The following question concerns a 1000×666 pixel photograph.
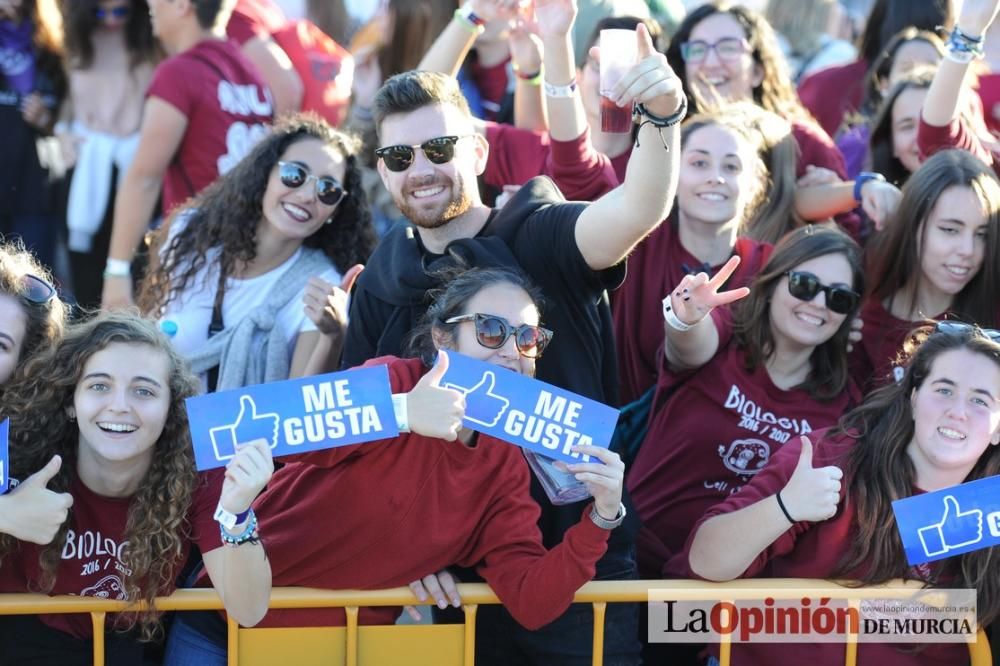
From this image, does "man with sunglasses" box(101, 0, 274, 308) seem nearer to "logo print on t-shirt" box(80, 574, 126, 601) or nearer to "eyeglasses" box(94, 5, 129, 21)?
"eyeglasses" box(94, 5, 129, 21)

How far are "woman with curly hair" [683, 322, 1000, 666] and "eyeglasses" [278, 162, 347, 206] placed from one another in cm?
186

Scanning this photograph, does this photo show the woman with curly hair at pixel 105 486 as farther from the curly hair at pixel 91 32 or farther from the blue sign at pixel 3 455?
the curly hair at pixel 91 32

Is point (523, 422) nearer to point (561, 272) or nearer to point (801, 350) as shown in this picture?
point (561, 272)

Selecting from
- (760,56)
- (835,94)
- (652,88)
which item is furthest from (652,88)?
(835,94)

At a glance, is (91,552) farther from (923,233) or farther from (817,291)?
(923,233)

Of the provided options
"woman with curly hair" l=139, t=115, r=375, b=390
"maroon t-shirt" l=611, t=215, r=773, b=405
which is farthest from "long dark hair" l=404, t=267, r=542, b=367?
"maroon t-shirt" l=611, t=215, r=773, b=405

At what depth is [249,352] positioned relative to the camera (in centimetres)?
443

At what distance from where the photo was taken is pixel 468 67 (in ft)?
20.4

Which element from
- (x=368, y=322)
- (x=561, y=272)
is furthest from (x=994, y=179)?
(x=368, y=322)

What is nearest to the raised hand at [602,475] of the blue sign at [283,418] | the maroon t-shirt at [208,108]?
the blue sign at [283,418]

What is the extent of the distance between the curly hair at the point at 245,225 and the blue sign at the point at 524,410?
70.8 inches

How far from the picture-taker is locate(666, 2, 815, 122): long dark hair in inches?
218

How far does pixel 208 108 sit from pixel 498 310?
255 centimetres

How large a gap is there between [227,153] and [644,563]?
2609 mm
